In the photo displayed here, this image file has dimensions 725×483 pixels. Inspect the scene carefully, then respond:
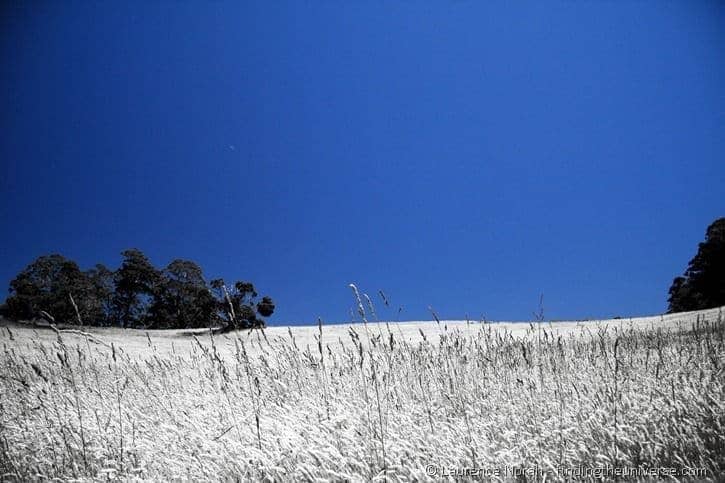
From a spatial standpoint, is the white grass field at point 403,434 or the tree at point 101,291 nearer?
the white grass field at point 403,434

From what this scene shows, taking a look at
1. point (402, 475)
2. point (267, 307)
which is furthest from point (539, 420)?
point (267, 307)

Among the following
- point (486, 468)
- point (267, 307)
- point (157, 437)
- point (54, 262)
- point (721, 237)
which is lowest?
point (157, 437)

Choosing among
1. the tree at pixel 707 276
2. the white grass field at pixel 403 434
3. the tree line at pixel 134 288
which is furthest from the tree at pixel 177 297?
the tree at pixel 707 276

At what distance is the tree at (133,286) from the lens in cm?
5294

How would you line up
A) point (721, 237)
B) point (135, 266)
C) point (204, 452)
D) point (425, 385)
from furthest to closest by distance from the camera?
point (135, 266) < point (721, 237) < point (425, 385) < point (204, 452)

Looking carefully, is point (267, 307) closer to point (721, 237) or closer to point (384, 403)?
point (384, 403)

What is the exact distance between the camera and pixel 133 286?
5378 centimetres

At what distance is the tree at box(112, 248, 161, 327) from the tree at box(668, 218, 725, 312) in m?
76.9

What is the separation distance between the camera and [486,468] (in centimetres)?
286

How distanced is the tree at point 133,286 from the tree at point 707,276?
7693 cm

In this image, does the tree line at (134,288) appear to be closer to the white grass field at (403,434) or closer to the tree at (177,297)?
the tree at (177,297)

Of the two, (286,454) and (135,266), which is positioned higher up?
(135,266)

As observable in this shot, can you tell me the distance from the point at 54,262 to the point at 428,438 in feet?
198

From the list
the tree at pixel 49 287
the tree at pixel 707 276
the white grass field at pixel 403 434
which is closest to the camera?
the white grass field at pixel 403 434
